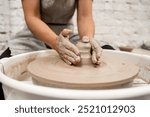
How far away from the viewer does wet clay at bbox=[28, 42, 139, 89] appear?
863 mm

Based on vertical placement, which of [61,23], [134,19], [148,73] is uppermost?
[61,23]

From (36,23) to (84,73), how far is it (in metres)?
0.50

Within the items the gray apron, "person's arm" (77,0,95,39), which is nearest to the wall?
the gray apron

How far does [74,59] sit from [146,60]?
417 mm

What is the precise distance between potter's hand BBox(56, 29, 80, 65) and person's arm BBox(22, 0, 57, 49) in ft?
0.51

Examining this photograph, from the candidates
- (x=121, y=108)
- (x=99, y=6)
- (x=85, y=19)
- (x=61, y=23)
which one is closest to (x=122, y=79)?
(x=121, y=108)

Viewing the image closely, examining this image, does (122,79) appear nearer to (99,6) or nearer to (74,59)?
(74,59)

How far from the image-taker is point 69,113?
0.77 m

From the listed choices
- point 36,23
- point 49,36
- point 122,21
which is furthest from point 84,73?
point 122,21

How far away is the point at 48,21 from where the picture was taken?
1.58 m

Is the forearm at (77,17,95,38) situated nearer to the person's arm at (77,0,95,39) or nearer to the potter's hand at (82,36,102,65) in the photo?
the person's arm at (77,0,95,39)

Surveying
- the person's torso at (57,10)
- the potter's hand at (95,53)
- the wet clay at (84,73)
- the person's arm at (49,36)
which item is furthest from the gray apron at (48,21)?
the potter's hand at (95,53)

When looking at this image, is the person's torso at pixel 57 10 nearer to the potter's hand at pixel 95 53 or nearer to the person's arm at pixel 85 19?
the person's arm at pixel 85 19

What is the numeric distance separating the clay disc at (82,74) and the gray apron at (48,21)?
443mm
